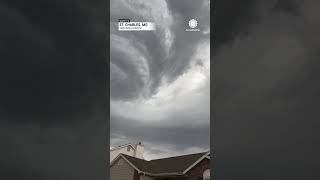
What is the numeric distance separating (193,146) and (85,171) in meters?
1.72

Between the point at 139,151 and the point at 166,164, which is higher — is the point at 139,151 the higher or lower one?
the higher one

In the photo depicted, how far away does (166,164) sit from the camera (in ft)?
21.3

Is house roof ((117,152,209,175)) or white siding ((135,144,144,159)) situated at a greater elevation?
white siding ((135,144,144,159))

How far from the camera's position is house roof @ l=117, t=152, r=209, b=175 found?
20.6 feet

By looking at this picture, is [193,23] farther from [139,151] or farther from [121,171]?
[121,171]

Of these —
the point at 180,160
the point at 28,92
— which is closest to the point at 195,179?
the point at 180,160

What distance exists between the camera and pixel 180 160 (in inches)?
253

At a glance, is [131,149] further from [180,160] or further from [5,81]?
[5,81]

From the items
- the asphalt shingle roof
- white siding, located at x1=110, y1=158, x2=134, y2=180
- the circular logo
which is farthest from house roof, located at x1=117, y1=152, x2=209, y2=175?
the circular logo

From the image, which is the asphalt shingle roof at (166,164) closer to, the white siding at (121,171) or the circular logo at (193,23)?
the white siding at (121,171)

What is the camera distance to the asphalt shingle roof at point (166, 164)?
20.7ft

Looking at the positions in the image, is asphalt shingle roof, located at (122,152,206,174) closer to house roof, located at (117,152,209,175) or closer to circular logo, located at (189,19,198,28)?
house roof, located at (117,152,209,175)

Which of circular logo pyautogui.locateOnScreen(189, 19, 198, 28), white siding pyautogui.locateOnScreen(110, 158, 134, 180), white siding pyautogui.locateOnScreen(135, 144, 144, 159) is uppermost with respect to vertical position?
circular logo pyautogui.locateOnScreen(189, 19, 198, 28)

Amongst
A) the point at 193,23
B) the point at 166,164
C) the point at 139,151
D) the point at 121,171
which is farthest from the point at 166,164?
the point at 193,23
